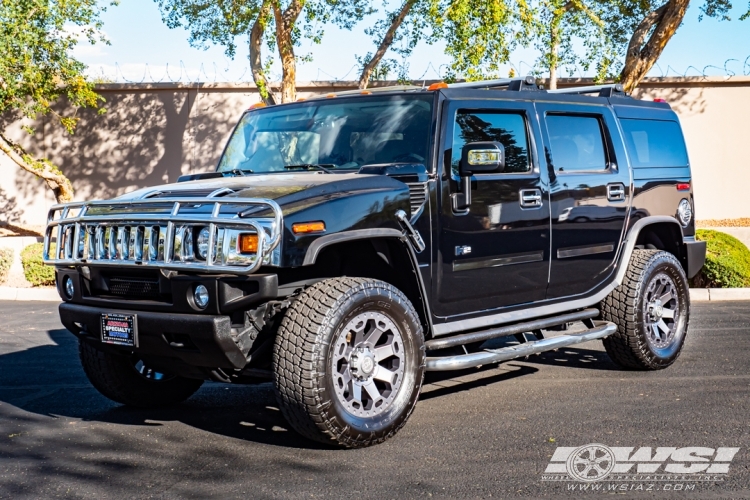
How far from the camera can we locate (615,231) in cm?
708

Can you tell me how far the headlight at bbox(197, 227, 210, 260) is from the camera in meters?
4.85

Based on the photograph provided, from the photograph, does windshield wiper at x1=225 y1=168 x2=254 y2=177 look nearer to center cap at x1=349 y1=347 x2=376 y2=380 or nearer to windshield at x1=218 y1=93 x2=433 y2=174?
windshield at x1=218 y1=93 x2=433 y2=174

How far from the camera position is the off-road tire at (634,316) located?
7074mm

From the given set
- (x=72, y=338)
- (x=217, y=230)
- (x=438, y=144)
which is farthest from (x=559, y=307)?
(x=72, y=338)

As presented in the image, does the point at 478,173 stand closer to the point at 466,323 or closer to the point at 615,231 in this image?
the point at 466,323

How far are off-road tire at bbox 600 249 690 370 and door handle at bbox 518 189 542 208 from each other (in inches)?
50.1

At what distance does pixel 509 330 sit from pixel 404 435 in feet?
3.76

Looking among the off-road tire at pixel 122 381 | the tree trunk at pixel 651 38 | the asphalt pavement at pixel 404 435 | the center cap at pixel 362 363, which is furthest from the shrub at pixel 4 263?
the tree trunk at pixel 651 38

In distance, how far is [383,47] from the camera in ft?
60.5

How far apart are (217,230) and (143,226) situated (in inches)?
21.9

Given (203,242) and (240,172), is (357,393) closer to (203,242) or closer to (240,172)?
(203,242)

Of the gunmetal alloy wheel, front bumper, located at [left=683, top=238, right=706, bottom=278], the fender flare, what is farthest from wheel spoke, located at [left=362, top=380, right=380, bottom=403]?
front bumper, located at [left=683, top=238, right=706, bottom=278]

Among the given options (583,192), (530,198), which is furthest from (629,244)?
(530,198)

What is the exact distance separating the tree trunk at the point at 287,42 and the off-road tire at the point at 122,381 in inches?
411
